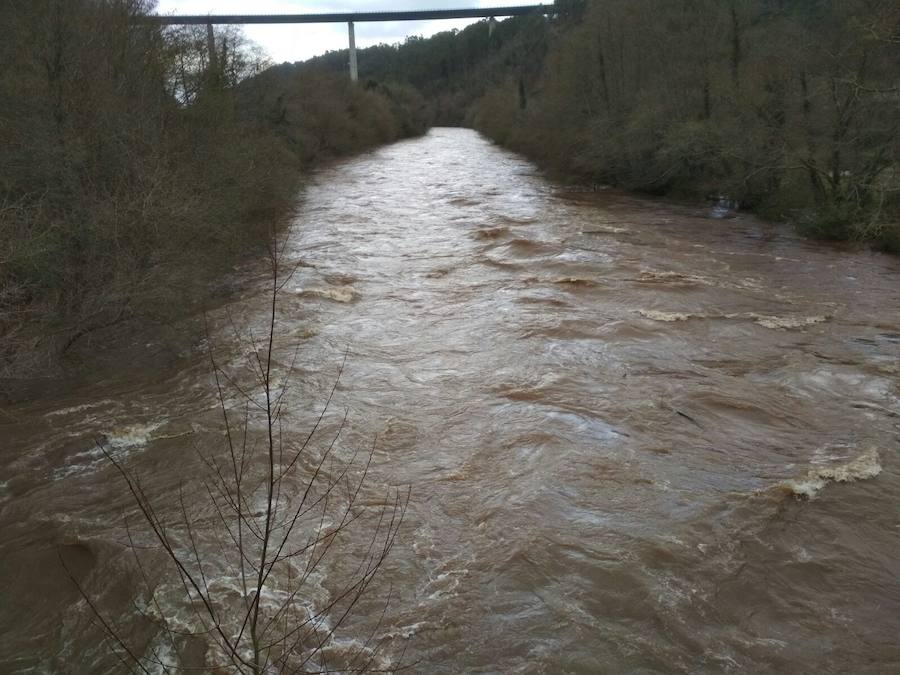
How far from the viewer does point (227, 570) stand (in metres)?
6.07

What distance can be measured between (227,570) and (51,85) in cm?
873

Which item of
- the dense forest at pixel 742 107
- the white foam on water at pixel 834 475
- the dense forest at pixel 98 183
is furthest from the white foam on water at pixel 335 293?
the dense forest at pixel 742 107

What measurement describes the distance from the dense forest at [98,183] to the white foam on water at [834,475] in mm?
8577

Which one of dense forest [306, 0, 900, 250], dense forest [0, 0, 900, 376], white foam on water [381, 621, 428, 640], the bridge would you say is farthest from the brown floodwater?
the bridge

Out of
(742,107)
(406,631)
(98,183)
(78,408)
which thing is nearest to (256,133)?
(98,183)

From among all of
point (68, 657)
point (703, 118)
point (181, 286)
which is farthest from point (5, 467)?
point (703, 118)

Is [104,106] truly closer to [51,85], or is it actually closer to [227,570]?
[51,85]

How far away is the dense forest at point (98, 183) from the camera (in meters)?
9.44

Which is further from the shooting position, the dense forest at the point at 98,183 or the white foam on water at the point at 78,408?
the dense forest at the point at 98,183

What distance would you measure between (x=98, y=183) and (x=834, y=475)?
1110cm

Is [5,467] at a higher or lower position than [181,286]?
lower

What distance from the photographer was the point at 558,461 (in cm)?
773

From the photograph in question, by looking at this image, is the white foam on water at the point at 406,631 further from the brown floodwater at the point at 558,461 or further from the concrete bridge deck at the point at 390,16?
the concrete bridge deck at the point at 390,16

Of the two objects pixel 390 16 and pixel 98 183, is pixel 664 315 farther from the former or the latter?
pixel 390 16
